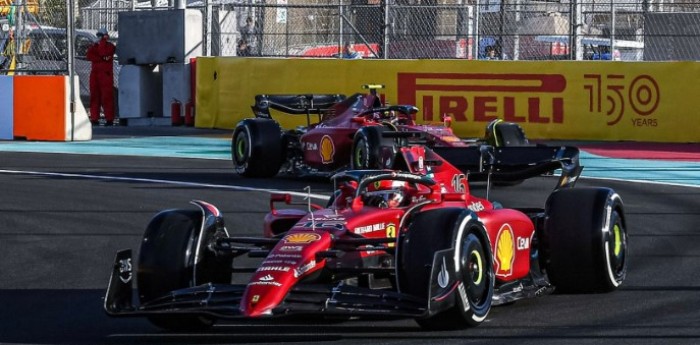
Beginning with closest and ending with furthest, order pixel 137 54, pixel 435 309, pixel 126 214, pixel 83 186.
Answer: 1. pixel 435 309
2. pixel 126 214
3. pixel 83 186
4. pixel 137 54

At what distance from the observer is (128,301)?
24.4 ft

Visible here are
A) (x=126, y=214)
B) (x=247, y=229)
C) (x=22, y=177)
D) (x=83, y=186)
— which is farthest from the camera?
(x=22, y=177)

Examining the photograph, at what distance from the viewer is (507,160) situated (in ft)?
32.4

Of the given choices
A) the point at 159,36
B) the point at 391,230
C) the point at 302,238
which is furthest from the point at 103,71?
the point at 302,238

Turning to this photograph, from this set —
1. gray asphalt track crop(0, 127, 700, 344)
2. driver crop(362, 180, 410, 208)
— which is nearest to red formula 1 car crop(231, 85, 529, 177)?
gray asphalt track crop(0, 127, 700, 344)

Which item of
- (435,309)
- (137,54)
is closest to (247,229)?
(435,309)

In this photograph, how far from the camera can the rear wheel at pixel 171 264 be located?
24.8 feet

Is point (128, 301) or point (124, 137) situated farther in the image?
point (124, 137)

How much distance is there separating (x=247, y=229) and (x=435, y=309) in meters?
5.11

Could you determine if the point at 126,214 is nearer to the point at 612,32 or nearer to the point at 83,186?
the point at 83,186

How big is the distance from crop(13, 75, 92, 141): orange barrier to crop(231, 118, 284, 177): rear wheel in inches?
238

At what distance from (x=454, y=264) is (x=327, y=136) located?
892 centimetres

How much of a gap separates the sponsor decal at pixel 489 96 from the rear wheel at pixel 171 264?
579 inches

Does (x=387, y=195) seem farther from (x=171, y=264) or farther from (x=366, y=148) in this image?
(x=366, y=148)
